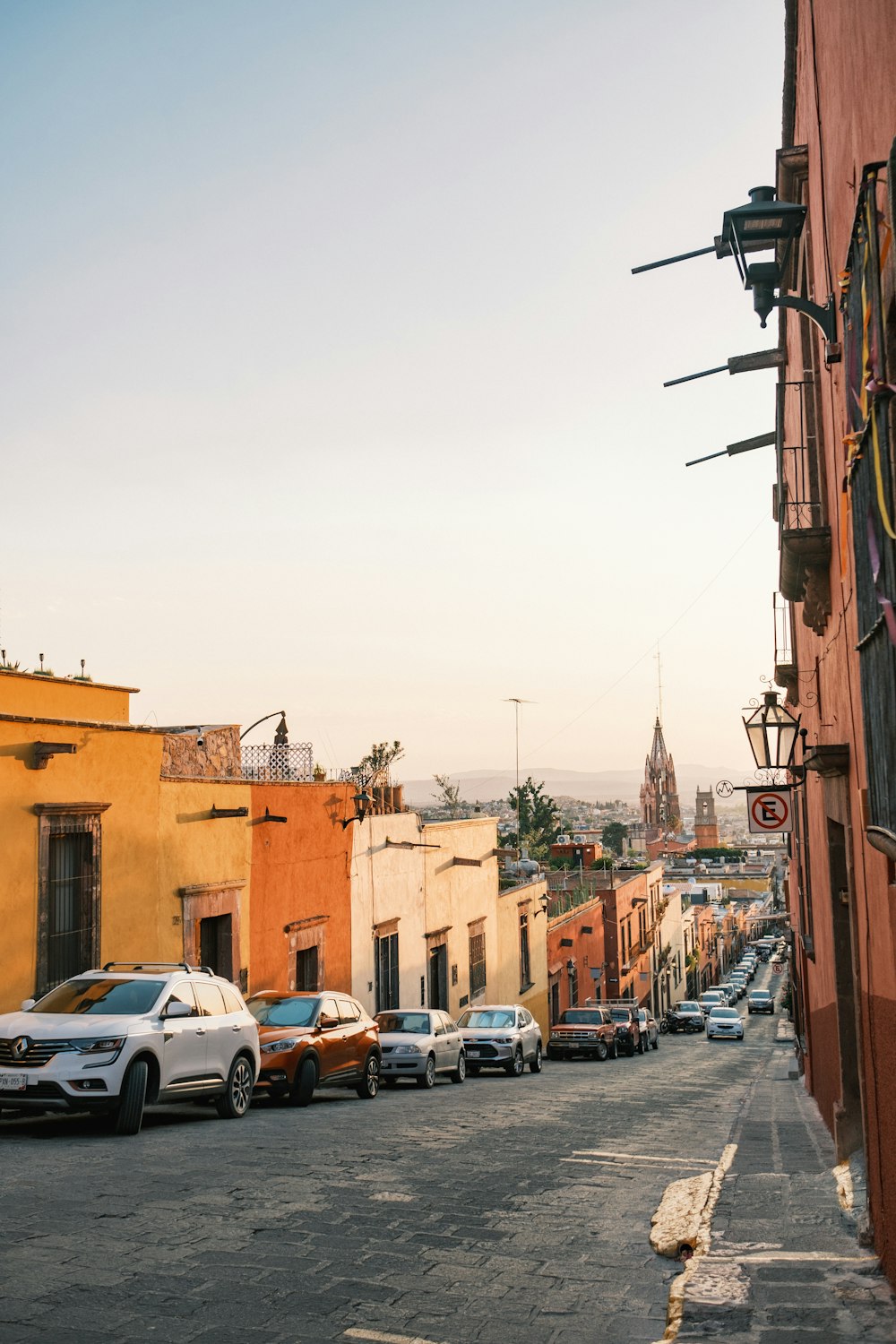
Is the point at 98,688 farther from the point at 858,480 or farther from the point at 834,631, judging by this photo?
the point at 858,480

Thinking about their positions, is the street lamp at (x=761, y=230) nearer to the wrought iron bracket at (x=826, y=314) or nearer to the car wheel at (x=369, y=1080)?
the wrought iron bracket at (x=826, y=314)

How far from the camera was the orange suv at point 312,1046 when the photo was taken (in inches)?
599

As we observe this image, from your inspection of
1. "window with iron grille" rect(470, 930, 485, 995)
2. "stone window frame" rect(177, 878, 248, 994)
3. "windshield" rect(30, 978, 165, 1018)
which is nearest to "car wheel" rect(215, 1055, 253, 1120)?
"windshield" rect(30, 978, 165, 1018)

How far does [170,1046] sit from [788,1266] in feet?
24.1

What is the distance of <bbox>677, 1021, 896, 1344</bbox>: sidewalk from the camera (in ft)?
17.2

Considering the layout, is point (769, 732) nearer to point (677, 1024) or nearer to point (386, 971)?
point (386, 971)

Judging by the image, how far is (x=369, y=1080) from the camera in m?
17.6

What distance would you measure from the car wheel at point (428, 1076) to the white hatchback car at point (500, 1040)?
153 inches

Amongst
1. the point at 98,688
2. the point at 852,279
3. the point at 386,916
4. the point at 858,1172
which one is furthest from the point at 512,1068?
the point at 852,279

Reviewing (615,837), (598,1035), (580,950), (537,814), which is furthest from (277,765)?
(615,837)

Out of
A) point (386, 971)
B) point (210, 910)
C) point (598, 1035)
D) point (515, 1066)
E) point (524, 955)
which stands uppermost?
point (210, 910)

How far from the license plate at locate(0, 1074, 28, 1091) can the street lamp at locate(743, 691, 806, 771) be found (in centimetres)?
797

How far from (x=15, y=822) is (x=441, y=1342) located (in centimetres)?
1099

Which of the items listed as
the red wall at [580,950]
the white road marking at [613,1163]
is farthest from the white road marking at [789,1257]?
the red wall at [580,950]
